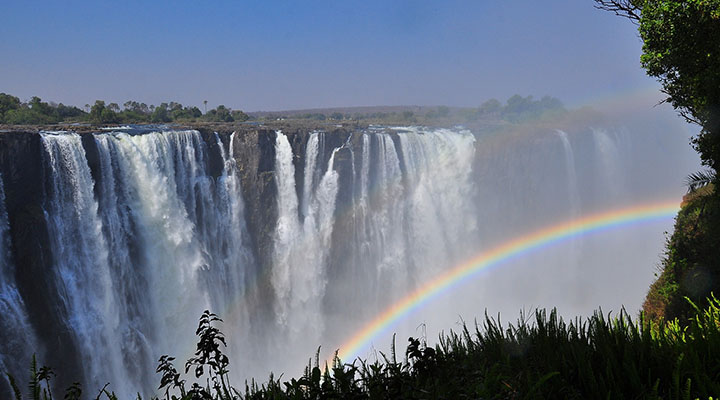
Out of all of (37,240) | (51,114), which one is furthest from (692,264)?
(51,114)

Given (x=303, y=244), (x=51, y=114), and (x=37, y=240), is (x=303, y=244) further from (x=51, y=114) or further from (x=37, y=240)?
(x=51, y=114)

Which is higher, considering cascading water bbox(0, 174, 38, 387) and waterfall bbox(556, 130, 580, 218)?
waterfall bbox(556, 130, 580, 218)

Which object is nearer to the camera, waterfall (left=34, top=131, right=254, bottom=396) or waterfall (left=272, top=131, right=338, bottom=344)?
waterfall (left=34, top=131, right=254, bottom=396)

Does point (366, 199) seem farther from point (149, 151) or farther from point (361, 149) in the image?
point (149, 151)

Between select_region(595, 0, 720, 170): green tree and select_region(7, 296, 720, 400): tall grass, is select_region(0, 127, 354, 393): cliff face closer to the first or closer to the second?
select_region(7, 296, 720, 400): tall grass

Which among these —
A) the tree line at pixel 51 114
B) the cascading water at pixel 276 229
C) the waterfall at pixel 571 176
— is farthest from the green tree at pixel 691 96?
the tree line at pixel 51 114

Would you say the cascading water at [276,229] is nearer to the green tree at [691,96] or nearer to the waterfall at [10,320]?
the waterfall at [10,320]

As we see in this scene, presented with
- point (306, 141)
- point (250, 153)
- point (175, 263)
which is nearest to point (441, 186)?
point (306, 141)

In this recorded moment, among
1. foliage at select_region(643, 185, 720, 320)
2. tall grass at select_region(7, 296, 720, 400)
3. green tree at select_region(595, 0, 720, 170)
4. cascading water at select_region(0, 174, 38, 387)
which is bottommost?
cascading water at select_region(0, 174, 38, 387)

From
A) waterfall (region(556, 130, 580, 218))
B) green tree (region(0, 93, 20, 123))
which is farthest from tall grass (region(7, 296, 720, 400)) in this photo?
green tree (region(0, 93, 20, 123))
